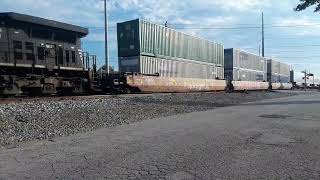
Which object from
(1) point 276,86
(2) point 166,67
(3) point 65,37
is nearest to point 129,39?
(2) point 166,67

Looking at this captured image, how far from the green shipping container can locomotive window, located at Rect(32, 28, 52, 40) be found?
9.69m

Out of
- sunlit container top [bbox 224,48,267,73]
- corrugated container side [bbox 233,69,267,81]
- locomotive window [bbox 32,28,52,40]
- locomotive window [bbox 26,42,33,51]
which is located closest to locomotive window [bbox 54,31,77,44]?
locomotive window [bbox 32,28,52,40]

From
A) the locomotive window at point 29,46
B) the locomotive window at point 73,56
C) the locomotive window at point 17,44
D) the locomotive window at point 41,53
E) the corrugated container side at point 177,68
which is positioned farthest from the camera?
the corrugated container side at point 177,68

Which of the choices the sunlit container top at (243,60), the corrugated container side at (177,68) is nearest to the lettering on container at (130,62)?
the corrugated container side at (177,68)

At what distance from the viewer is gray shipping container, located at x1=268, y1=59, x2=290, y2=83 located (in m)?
57.5

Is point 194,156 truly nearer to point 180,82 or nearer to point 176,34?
point 180,82

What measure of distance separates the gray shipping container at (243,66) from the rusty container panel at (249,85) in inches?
41.2

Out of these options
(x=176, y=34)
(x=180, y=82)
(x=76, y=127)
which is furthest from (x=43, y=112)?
(x=176, y=34)

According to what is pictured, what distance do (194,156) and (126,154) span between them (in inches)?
45.6

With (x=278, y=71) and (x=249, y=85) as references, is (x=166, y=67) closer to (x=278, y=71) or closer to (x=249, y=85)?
(x=249, y=85)

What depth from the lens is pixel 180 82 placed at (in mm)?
29219

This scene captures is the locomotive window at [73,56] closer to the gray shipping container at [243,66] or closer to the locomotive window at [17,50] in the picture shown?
the locomotive window at [17,50]

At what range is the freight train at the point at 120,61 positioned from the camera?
15.9 m

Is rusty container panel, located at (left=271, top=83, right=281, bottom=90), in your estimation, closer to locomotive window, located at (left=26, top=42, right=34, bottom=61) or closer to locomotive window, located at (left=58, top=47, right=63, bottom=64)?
locomotive window, located at (left=58, top=47, right=63, bottom=64)
